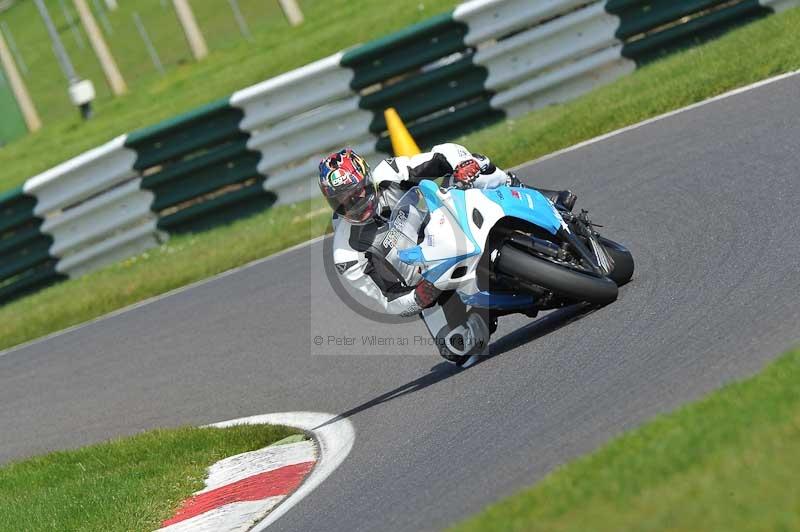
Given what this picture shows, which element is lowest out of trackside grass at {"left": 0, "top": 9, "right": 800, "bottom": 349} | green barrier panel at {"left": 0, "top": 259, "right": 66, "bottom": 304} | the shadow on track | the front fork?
the shadow on track

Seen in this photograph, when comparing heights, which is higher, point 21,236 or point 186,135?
point 186,135

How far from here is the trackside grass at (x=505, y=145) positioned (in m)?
12.5

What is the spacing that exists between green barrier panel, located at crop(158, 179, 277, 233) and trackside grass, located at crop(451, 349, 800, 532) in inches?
427

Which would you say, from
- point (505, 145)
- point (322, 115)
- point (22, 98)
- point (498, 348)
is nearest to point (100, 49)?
point (22, 98)

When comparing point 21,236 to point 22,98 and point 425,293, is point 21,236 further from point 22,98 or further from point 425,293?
point 22,98

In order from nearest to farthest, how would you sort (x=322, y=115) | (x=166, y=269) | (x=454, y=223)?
1. (x=454, y=223)
2. (x=166, y=269)
3. (x=322, y=115)

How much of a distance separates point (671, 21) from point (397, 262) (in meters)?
7.54

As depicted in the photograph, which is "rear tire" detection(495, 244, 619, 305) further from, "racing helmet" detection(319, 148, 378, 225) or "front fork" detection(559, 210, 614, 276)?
"racing helmet" detection(319, 148, 378, 225)

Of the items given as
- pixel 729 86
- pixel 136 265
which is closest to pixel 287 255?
pixel 136 265

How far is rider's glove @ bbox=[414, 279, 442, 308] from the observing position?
24.6 feet

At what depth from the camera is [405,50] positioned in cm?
1496

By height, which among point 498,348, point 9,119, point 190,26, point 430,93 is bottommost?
point 498,348

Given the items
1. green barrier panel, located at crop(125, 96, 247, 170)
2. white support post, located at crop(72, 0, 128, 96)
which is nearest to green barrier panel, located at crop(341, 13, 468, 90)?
green barrier panel, located at crop(125, 96, 247, 170)

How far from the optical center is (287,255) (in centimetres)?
1327
